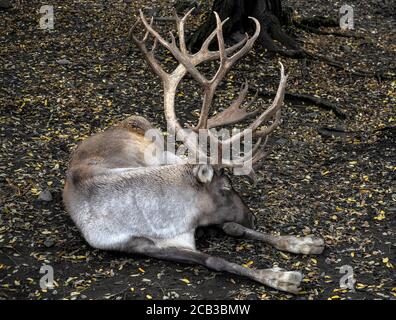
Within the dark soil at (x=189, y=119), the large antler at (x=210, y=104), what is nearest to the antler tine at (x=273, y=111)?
the large antler at (x=210, y=104)

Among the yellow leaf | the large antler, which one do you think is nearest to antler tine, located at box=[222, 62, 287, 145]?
the large antler

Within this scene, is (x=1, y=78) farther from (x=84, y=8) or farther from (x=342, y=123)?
(x=342, y=123)

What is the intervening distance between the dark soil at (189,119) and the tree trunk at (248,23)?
0.24 metres

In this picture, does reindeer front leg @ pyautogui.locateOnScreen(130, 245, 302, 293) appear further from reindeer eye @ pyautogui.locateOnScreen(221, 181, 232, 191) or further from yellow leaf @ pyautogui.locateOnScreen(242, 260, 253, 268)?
reindeer eye @ pyautogui.locateOnScreen(221, 181, 232, 191)

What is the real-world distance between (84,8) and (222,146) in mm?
5975

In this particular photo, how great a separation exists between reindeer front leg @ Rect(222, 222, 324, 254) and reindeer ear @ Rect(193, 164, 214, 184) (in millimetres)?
412

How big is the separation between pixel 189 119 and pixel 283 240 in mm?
2667

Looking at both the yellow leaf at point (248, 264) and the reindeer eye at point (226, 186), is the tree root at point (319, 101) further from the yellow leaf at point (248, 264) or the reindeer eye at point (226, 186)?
the yellow leaf at point (248, 264)

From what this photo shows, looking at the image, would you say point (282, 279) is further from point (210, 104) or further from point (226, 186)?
point (210, 104)

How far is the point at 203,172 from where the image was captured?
17.8 feet
